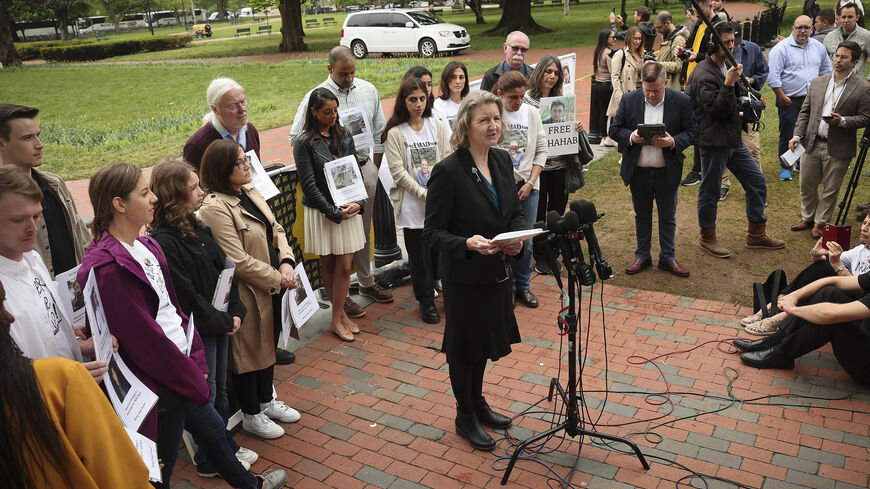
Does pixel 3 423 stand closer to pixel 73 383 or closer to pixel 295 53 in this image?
pixel 73 383

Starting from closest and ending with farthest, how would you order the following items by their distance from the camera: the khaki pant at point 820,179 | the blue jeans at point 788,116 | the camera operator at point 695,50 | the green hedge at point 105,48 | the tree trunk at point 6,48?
the khaki pant at point 820,179, the camera operator at point 695,50, the blue jeans at point 788,116, the tree trunk at point 6,48, the green hedge at point 105,48

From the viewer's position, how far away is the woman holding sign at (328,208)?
5.85 m

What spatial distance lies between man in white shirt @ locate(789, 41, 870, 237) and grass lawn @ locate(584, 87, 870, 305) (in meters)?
0.41

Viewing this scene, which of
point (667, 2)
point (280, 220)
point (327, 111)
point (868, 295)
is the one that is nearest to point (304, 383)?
point (280, 220)

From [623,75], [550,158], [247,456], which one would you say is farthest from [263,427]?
[623,75]

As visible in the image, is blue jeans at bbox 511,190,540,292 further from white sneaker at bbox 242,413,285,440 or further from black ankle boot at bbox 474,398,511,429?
white sneaker at bbox 242,413,285,440

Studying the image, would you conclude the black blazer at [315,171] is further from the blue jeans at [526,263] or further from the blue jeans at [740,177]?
the blue jeans at [740,177]

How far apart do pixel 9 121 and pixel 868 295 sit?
550cm

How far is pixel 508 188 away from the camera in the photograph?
4.43 metres

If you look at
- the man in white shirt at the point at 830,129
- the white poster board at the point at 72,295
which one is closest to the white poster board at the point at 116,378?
the white poster board at the point at 72,295

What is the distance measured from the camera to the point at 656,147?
22.9ft

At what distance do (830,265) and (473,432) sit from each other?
3188 millimetres

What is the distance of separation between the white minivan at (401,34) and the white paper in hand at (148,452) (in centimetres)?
2674

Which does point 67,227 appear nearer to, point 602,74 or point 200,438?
point 200,438
